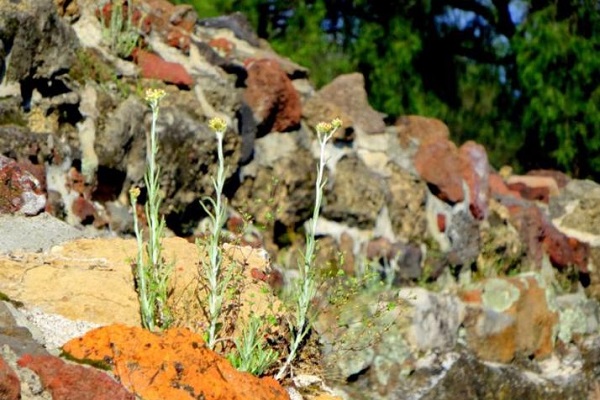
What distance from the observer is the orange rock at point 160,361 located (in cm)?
322

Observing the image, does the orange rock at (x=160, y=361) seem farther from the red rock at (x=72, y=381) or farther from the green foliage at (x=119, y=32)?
the green foliage at (x=119, y=32)

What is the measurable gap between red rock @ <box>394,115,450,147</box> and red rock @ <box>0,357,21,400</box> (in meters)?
5.15

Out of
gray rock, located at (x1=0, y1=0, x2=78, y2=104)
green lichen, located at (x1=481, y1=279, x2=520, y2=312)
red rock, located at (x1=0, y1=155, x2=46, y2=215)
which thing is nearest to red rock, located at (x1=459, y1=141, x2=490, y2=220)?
green lichen, located at (x1=481, y1=279, x2=520, y2=312)

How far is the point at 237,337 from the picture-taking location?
3816 mm

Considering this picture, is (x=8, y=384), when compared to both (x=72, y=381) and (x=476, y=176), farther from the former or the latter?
(x=476, y=176)

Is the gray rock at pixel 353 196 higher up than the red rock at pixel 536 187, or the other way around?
the gray rock at pixel 353 196

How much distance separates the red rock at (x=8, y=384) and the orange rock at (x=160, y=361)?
278 mm

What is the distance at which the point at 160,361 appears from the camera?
3.26m

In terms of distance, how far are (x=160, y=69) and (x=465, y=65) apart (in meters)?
5.82

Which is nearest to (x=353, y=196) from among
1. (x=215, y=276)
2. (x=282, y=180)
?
(x=282, y=180)

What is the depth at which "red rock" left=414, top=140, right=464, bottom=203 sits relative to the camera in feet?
25.8

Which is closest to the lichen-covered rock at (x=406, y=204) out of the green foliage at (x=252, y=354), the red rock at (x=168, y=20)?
the red rock at (x=168, y=20)

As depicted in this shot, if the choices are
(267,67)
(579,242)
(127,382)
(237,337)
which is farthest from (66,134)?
(579,242)

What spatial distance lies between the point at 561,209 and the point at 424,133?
1395 mm
